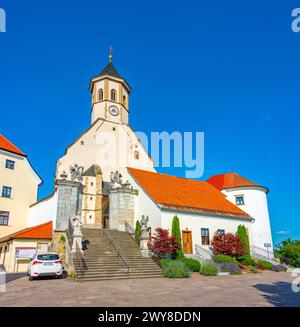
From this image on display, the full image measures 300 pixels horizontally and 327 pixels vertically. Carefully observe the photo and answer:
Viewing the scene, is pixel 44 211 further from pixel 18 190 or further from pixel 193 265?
pixel 193 265

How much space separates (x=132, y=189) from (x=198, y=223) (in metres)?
7.04

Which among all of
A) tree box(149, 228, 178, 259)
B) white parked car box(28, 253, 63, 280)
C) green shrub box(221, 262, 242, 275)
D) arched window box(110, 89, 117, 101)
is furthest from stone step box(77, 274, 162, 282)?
arched window box(110, 89, 117, 101)

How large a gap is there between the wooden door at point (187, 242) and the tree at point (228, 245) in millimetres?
2037

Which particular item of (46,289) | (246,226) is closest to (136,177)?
(246,226)

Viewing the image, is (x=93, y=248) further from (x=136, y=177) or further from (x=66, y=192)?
(x=136, y=177)

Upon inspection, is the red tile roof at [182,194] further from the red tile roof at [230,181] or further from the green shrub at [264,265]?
the green shrub at [264,265]

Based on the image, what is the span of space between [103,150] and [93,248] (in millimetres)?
16388

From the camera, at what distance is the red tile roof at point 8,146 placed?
30681mm

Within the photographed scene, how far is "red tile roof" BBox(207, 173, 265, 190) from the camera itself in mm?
37188

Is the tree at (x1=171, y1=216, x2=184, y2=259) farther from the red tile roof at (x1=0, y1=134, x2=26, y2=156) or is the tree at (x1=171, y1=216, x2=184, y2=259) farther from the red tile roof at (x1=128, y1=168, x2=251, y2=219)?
the red tile roof at (x1=0, y1=134, x2=26, y2=156)

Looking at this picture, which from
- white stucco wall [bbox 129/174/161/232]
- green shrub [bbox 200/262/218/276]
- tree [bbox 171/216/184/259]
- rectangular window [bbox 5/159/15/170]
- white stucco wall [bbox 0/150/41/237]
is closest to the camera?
green shrub [bbox 200/262/218/276]

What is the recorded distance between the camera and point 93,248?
1950 centimetres

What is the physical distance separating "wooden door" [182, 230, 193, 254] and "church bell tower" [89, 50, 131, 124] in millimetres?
18610
